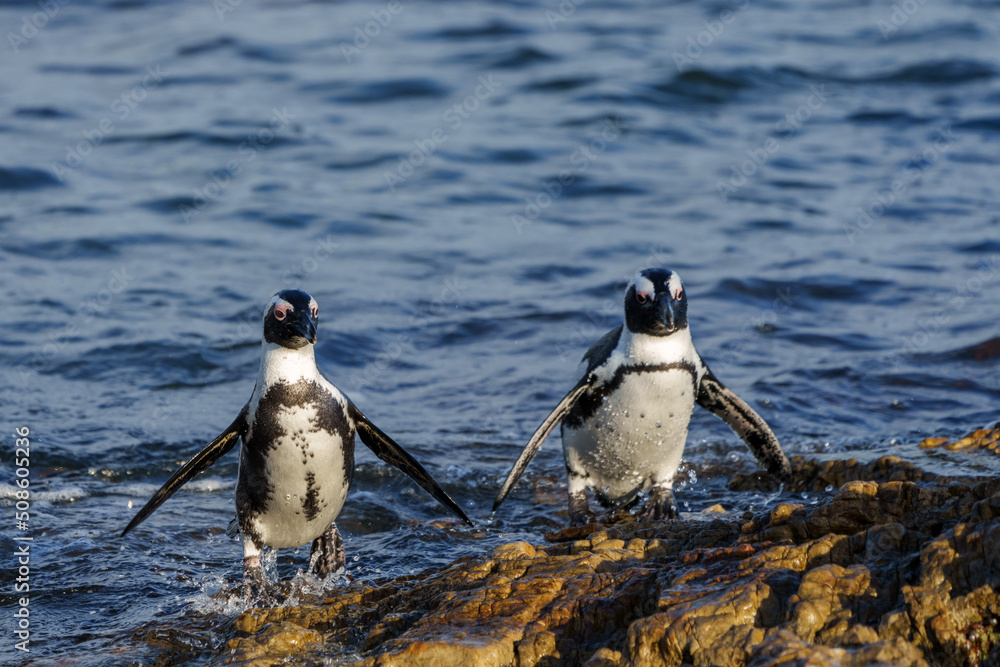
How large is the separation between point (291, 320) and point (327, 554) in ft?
3.75

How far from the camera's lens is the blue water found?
21.8 ft

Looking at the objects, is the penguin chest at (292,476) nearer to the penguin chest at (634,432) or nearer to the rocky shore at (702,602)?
the rocky shore at (702,602)

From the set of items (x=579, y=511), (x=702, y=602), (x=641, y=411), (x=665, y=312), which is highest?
(x=665, y=312)

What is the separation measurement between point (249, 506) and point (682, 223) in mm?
8031

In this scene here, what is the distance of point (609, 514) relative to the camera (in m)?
6.25

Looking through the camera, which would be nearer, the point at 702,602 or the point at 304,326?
the point at 702,602

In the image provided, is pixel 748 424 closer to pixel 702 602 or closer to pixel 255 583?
pixel 255 583

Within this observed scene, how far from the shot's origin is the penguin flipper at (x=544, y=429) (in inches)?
227

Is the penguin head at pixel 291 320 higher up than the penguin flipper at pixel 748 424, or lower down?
higher up

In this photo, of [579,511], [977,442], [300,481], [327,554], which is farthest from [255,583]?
[977,442]

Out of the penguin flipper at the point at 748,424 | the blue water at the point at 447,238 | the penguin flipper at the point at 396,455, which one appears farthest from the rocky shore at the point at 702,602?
the penguin flipper at the point at 748,424

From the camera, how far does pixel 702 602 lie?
3486 millimetres

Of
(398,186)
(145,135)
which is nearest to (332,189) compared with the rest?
(398,186)

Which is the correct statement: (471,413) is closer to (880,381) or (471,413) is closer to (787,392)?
(787,392)
